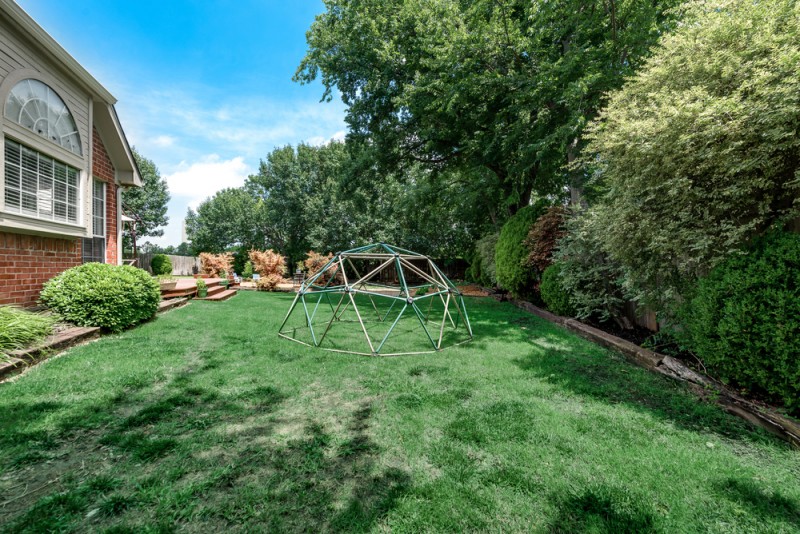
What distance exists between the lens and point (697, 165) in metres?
3.74

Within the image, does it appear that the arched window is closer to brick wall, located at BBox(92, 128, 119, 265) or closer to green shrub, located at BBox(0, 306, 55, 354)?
brick wall, located at BBox(92, 128, 119, 265)

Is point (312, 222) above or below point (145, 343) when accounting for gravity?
above

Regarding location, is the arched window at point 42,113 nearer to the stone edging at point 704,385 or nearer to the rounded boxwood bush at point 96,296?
the rounded boxwood bush at point 96,296

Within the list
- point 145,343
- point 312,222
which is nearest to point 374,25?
point 145,343

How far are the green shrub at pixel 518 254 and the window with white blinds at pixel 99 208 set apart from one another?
37.6 ft

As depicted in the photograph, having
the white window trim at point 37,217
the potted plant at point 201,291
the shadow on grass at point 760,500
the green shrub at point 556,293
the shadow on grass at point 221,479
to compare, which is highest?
the white window trim at point 37,217

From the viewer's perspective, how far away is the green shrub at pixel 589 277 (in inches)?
249

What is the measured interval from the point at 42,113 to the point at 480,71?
31.6 ft

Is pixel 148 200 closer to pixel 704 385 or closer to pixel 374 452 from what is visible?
pixel 374 452

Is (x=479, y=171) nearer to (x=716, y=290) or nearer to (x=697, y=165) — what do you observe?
(x=697, y=165)

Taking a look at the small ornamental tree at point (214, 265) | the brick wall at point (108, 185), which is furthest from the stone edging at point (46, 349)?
the small ornamental tree at point (214, 265)

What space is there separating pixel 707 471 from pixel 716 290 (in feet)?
6.61

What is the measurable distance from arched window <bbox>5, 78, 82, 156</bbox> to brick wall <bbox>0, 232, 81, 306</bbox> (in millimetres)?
1967

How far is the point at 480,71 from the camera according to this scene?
28.3 feet
